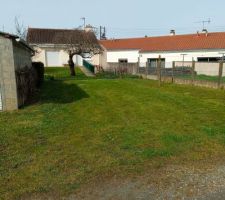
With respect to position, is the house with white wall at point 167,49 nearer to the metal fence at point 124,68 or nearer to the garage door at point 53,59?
the metal fence at point 124,68

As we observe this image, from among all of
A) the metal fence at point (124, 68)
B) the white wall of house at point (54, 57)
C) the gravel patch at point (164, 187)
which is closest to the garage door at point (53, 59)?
the white wall of house at point (54, 57)

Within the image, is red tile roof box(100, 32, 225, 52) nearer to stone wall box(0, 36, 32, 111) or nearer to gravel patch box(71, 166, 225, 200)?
stone wall box(0, 36, 32, 111)

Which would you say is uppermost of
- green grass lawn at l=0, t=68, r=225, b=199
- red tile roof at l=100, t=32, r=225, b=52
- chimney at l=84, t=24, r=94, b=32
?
chimney at l=84, t=24, r=94, b=32

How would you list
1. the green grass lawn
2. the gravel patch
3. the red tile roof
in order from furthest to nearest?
1. the red tile roof
2. the green grass lawn
3. the gravel patch

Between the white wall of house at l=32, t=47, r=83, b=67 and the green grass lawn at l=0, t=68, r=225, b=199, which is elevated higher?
the white wall of house at l=32, t=47, r=83, b=67

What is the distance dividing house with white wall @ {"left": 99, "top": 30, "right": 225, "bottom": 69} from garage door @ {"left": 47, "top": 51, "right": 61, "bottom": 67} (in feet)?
21.7

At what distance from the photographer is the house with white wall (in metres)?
34.4

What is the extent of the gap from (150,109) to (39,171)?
6.50 meters

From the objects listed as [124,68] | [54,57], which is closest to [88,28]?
[54,57]

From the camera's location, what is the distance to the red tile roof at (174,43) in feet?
116

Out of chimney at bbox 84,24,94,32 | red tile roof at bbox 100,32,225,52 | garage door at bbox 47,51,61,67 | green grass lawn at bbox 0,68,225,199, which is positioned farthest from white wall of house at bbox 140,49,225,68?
green grass lawn at bbox 0,68,225,199

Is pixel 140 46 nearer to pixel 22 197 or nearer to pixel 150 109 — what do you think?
pixel 150 109

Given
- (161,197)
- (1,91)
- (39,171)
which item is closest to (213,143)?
(161,197)

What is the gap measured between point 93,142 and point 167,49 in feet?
106
